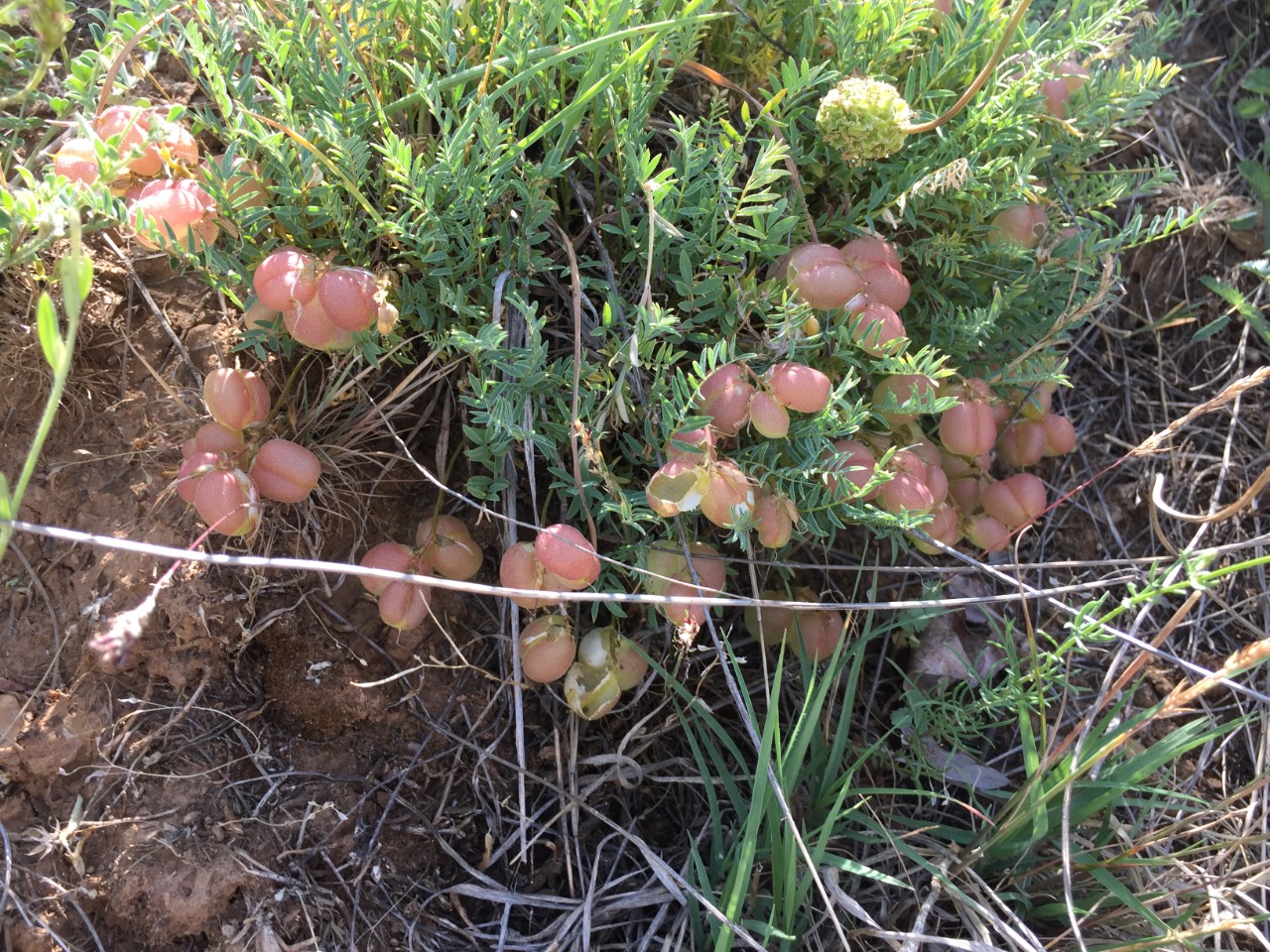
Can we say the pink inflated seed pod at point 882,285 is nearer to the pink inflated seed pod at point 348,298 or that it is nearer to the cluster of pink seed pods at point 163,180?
the pink inflated seed pod at point 348,298

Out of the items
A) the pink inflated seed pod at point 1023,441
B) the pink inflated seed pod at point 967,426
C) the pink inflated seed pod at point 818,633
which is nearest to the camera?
the pink inflated seed pod at point 967,426

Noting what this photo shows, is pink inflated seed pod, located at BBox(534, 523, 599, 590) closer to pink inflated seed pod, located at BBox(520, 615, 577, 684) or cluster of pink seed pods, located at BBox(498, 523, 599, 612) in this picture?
cluster of pink seed pods, located at BBox(498, 523, 599, 612)

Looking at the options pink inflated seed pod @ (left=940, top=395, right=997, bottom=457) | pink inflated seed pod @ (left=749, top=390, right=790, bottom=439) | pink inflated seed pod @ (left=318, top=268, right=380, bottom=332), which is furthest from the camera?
pink inflated seed pod @ (left=940, top=395, right=997, bottom=457)

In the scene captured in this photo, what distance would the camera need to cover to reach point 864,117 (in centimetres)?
163

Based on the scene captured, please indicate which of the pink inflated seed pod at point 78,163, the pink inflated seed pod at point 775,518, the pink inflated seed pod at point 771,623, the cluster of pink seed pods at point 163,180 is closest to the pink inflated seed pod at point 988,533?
the pink inflated seed pod at point 771,623

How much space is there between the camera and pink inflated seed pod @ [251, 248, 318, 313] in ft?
5.06

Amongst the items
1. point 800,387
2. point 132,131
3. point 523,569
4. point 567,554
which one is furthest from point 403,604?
point 132,131

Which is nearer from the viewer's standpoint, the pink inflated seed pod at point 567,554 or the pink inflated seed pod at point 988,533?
the pink inflated seed pod at point 567,554

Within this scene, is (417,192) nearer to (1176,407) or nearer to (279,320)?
(279,320)

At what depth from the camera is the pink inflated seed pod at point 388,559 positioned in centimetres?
173

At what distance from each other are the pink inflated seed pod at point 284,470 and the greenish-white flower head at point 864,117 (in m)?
1.10

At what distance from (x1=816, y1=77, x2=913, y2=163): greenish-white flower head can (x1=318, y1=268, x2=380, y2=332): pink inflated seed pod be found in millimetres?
848

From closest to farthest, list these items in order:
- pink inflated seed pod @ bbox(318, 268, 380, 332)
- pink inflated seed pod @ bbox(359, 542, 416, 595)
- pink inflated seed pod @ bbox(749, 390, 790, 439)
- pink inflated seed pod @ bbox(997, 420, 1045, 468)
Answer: pink inflated seed pod @ bbox(318, 268, 380, 332)
pink inflated seed pod @ bbox(749, 390, 790, 439)
pink inflated seed pod @ bbox(359, 542, 416, 595)
pink inflated seed pod @ bbox(997, 420, 1045, 468)

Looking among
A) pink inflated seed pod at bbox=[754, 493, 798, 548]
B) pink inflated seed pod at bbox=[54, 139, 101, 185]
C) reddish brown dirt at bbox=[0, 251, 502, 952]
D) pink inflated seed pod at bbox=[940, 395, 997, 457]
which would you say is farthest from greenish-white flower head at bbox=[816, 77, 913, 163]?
pink inflated seed pod at bbox=[54, 139, 101, 185]
